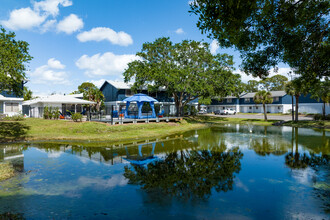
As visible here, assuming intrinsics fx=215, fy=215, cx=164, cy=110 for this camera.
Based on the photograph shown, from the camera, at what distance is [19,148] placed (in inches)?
675

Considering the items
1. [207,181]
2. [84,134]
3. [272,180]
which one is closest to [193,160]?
[207,181]

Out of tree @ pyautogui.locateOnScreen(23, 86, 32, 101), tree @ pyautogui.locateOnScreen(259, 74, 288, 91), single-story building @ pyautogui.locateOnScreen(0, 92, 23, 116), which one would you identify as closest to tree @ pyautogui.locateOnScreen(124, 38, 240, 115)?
single-story building @ pyautogui.locateOnScreen(0, 92, 23, 116)

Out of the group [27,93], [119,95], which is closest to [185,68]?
[119,95]

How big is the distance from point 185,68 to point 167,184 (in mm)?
29109

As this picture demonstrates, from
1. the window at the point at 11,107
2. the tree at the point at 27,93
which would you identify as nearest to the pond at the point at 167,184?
the window at the point at 11,107

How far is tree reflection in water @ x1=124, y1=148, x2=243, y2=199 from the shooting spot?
351 inches

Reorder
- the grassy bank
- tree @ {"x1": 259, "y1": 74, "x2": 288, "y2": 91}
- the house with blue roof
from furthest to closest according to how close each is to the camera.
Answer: tree @ {"x1": 259, "y1": 74, "x2": 288, "y2": 91}
the house with blue roof
the grassy bank

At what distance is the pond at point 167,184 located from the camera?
7113 mm

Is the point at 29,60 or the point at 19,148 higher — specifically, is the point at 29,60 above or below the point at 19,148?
above

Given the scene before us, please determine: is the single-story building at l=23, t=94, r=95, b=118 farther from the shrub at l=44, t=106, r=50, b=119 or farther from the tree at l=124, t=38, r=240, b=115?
the tree at l=124, t=38, r=240, b=115

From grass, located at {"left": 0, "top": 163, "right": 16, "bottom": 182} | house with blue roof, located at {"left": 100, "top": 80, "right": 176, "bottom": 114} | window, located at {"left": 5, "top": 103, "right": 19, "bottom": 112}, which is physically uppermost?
house with blue roof, located at {"left": 100, "top": 80, "right": 176, "bottom": 114}

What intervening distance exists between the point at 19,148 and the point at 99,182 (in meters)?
11.3

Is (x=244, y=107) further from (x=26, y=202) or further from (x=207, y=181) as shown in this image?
(x=26, y=202)

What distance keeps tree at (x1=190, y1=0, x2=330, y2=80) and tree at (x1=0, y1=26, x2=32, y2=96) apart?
15.8 metres
